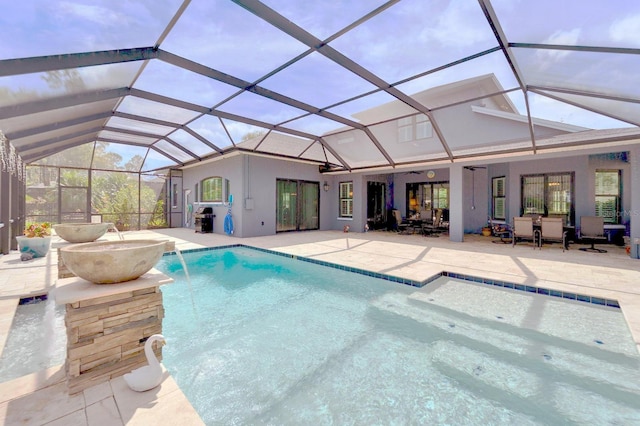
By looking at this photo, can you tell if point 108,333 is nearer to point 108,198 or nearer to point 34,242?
point 34,242

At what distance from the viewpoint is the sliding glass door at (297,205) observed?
11133 mm

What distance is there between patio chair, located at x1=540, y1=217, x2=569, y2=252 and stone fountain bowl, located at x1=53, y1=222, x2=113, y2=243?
9508 mm

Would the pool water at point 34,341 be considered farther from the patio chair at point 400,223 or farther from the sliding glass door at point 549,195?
the sliding glass door at point 549,195

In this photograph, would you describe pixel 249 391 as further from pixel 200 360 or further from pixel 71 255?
pixel 71 255

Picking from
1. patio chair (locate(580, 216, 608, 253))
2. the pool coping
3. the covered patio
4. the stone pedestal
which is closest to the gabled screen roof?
the covered patio

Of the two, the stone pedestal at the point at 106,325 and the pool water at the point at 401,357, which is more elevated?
the stone pedestal at the point at 106,325

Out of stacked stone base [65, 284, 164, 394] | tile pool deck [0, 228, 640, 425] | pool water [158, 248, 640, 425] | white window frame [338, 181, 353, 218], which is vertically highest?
white window frame [338, 181, 353, 218]

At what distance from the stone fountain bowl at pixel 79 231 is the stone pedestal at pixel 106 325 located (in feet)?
7.30

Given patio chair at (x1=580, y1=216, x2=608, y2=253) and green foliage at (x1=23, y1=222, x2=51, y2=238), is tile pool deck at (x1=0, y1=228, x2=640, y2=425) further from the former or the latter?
green foliage at (x1=23, y1=222, x2=51, y2=238)

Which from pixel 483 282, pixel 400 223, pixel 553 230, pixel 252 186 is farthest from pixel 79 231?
pixel 553 230

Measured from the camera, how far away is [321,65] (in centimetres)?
464

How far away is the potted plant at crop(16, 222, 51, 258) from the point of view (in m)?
5.89

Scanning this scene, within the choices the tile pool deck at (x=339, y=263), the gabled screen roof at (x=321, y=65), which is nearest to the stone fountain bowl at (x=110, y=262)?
the tile pool deck at (x=339, y=263)

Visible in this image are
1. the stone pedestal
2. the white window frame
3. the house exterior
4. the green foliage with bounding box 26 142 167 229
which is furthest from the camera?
the green foliage with bounding box 26 142 167 229
